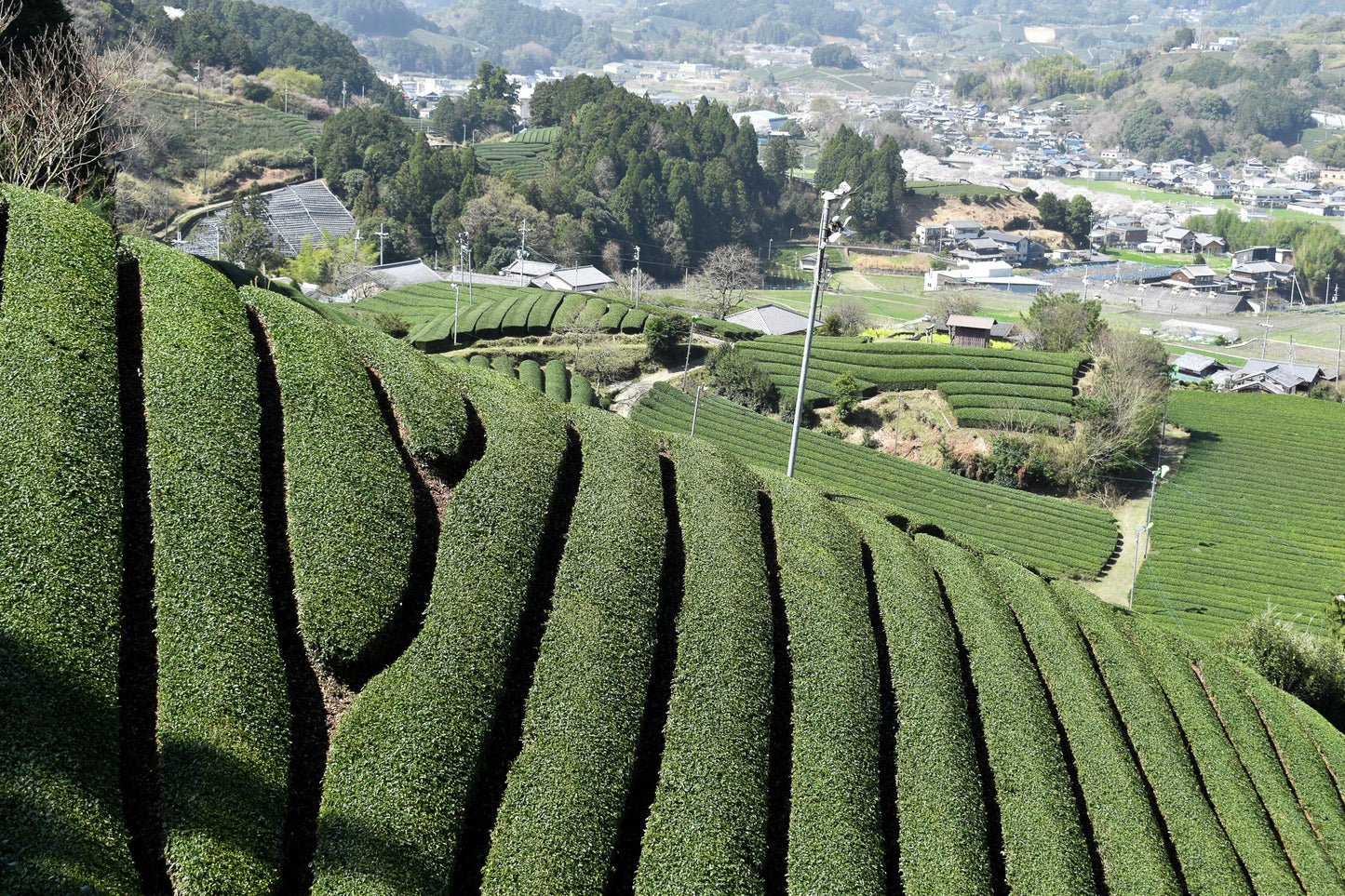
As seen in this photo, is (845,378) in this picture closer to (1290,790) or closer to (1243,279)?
(1290,790)

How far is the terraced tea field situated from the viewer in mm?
40203

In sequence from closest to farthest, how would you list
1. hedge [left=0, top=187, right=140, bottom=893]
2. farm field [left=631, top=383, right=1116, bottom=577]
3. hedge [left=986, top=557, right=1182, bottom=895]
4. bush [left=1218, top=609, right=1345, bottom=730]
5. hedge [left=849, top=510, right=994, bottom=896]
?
hedge [left=0, top=187, right=140, bottom=893], hedge [left=849, top=510, right=994, bottom=896], hedge [left=986, top=557, right=1182, bottom=895], bush [left=1218, top=609, right=1345, bottom=730], farm field [left=631, top=383, right=1116, bottom=577]

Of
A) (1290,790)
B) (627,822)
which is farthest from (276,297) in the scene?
(1290,790)

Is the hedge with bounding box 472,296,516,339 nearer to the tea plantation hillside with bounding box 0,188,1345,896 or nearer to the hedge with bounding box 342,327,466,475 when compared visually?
the tea plantation hillside with bounding box 0,188,1345,896

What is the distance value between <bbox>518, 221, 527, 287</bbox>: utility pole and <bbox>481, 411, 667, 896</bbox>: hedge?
58.4 m

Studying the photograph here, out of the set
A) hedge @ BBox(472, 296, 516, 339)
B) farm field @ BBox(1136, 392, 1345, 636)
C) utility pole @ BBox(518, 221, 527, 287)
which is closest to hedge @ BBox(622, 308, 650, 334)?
hedge @ BBox(472, 296, 516, 339)

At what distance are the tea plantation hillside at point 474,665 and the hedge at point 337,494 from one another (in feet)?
0.17

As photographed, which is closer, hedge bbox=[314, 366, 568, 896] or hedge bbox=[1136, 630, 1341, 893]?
hedge bbox=[314, 366, 568, 896]

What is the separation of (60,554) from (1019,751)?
1367 centimetres

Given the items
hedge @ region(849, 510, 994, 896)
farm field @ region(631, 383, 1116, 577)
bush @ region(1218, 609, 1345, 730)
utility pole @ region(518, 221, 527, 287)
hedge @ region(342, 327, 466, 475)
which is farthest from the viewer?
utility pole @ region(518, 221, 527, 287)

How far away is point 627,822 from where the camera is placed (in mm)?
11672

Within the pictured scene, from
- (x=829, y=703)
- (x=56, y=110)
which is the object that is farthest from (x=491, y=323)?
(x=829, y=703)

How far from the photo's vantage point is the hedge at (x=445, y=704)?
32.7 ft

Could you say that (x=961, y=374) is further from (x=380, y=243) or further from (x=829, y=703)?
(x=380, y=243)
